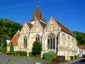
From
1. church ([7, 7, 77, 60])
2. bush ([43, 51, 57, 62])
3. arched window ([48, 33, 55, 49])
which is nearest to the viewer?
bush ([43, 51, 57, 62])

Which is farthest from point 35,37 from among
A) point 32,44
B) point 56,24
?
point 56,24

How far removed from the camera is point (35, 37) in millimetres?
62781

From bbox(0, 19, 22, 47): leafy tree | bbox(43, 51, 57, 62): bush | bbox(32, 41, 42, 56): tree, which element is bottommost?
bbox(43, 51, 57, 62): bush

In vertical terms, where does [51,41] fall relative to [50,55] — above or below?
above

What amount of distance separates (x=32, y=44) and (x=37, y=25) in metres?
5.88

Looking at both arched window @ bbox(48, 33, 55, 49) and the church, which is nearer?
the church

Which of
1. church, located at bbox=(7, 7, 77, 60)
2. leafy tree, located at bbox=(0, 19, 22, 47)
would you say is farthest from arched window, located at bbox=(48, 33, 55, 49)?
leafy tree, located at bbox=(0, 19, 22, 47)

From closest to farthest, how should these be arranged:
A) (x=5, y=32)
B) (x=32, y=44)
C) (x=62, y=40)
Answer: (x=62, y=40) → (x=32, y=44) → (x=5, y=32)

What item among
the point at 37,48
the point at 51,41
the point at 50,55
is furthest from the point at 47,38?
the point at 50,55

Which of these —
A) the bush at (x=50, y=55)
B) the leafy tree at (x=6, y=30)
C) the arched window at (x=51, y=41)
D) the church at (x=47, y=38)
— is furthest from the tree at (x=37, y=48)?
the leafy tree at (x=6, y=30)

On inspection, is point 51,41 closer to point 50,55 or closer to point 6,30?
point 50,55

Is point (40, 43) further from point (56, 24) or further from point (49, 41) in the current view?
point (56, 24)

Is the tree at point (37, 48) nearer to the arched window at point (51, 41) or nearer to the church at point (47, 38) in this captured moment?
the church at point (47, 38)

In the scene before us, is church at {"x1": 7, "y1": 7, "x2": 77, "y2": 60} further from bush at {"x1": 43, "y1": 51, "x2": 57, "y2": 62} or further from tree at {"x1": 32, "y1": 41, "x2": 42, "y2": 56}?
bush at {"x1": 43, "y1": 51, "x2": 57, "y2": 62}
